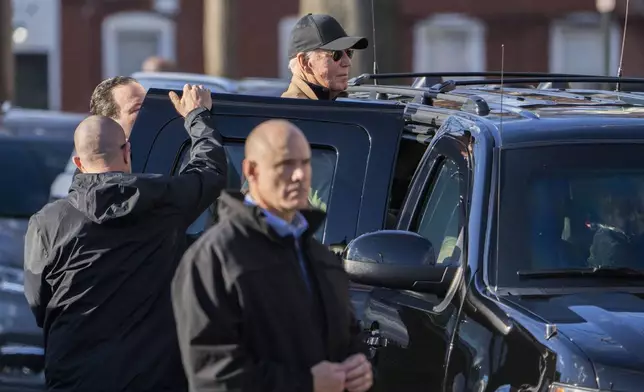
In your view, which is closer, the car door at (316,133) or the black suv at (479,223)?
the black suv at (479,223)

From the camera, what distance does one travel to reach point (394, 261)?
15.9 ft

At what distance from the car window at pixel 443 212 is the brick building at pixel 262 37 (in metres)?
23.4

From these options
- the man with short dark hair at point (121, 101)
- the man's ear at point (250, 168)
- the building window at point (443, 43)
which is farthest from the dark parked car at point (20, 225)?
the building window at point (443, 43)

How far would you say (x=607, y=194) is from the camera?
5145 mm

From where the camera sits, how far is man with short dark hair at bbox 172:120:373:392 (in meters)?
3.72

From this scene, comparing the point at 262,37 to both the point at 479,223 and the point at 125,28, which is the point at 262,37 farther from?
the point at 479,223

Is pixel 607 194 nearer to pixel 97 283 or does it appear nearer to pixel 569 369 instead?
pixel 569 369

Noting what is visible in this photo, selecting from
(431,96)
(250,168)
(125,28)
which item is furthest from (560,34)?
(250,168)

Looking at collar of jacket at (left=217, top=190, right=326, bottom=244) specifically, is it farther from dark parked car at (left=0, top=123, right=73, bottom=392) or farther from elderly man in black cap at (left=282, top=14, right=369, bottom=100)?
dark parked car at (left=0, top=123, right=73, bottom=392)

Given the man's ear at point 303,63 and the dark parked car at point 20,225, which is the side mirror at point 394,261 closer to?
the man's ear at point 303,63

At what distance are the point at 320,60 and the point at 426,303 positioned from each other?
1.84 meters

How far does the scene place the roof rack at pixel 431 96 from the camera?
556 cm

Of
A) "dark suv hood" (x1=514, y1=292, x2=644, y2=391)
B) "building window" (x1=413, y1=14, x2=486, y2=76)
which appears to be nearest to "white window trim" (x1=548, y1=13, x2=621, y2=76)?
"building window" (x1=413, y1=14, x2=486, y2=76)

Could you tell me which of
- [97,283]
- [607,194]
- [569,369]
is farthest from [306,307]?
[607,194]
